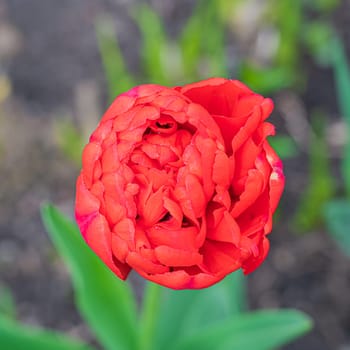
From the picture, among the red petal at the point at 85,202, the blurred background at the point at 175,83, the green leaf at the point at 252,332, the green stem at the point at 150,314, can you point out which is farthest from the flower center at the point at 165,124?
the blurred background at the point at 175,83

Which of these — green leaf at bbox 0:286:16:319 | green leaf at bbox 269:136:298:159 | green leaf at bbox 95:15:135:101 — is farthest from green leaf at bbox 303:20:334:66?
green leaf at bbox 0:286:16:319

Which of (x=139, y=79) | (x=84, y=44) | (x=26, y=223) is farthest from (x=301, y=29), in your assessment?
(x=26, y=223)

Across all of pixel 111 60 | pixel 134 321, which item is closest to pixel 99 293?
pixel 134 321

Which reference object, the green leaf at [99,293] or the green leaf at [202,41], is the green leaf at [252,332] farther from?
the green leaf at [202,41]

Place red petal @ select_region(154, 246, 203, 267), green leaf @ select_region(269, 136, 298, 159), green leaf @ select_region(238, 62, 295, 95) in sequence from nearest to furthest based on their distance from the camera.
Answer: red petal @ select_region(154, 246, 203, 267), green leaf @ select_region(238, 62, 295, 95), green leaf @ select_region(269, 136, 298, 159)

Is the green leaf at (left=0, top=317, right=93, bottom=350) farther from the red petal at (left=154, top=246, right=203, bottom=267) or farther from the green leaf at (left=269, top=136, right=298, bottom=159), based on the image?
the green leaf at (left=269, top=136, right=298, bottom=159)

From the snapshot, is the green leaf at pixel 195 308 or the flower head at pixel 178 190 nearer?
the flower head at pixel 178 190

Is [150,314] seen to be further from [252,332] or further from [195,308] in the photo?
Result: [195,308]
